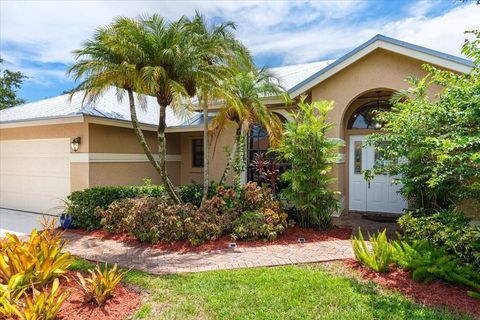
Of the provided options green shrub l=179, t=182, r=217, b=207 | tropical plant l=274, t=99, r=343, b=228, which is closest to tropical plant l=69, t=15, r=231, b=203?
tropical plant l=274, t=99, r=343, b=228

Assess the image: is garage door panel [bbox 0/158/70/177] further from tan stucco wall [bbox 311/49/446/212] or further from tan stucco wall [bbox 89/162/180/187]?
tan stucco wall [bbox 311/49/446/212]

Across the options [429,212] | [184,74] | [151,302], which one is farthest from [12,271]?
[429,212]

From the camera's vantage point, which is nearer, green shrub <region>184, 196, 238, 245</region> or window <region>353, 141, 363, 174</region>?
green shrub <region>184, 196, 238, 245</region>

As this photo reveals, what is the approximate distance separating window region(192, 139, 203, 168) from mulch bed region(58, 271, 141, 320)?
394 inches

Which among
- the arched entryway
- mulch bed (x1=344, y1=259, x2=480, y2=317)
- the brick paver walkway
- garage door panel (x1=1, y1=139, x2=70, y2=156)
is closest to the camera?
mulch bed (x1=344, y1=259, x2=480, y2=317)

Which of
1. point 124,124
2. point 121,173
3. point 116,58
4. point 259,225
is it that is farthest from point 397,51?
point 121,173

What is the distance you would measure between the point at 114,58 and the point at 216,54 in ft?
9.21

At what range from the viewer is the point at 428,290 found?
507 centimetres

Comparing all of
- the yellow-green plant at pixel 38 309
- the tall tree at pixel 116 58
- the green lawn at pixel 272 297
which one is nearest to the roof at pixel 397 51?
the tall tree at pixel 116 58

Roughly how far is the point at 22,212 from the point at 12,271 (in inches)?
390

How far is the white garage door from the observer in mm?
11656

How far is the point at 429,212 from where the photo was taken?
7.57 m

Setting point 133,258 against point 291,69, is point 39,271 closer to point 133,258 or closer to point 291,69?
point 133,258

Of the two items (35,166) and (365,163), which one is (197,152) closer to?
(35,166)
